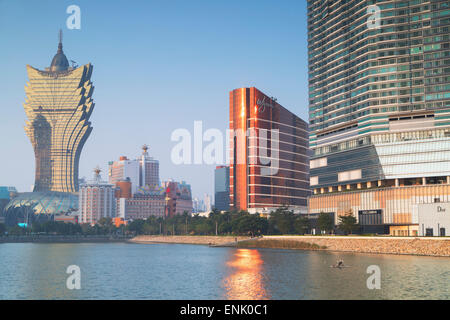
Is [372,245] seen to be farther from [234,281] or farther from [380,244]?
[234,281]

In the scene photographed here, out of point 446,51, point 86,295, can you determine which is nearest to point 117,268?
point 86,295

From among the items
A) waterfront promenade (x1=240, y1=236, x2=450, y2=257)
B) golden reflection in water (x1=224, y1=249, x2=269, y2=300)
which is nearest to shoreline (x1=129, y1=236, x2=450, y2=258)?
waterfront promenade (x1=240, y1=236, x2=450, y2=257)

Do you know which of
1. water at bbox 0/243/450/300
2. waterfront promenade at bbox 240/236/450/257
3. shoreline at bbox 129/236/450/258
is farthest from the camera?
shoreline at bbox 129/236/450/258

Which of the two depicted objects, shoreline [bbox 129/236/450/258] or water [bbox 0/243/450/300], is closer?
water [bbox 0/243/450/300]

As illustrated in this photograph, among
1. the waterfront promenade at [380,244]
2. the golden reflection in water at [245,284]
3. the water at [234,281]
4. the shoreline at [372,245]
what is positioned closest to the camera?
the golden reflection in water at [245,284]

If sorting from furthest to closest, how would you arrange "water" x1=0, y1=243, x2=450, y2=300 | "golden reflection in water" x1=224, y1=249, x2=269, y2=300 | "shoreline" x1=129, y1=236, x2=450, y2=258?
"shoreline" x1=129, y1=236, x2=450, y2=258
"water" x1=0, y1=243, x2=450, y2=300
"golden reflection in water" x1=224, y1=249, x2=269, y2=300

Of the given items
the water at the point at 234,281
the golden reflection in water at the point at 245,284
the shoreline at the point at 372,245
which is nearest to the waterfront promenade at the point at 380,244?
the shoreline at the point at 372,245

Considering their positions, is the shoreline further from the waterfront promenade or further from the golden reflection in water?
the golden reflection in water

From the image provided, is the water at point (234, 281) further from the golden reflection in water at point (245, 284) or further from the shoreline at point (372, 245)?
the shoreline at point (372, 245)

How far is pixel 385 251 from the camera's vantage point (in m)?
154

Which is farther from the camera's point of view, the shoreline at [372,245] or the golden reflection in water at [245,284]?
the shoreline at [372,245]

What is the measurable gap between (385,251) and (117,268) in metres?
77.0
